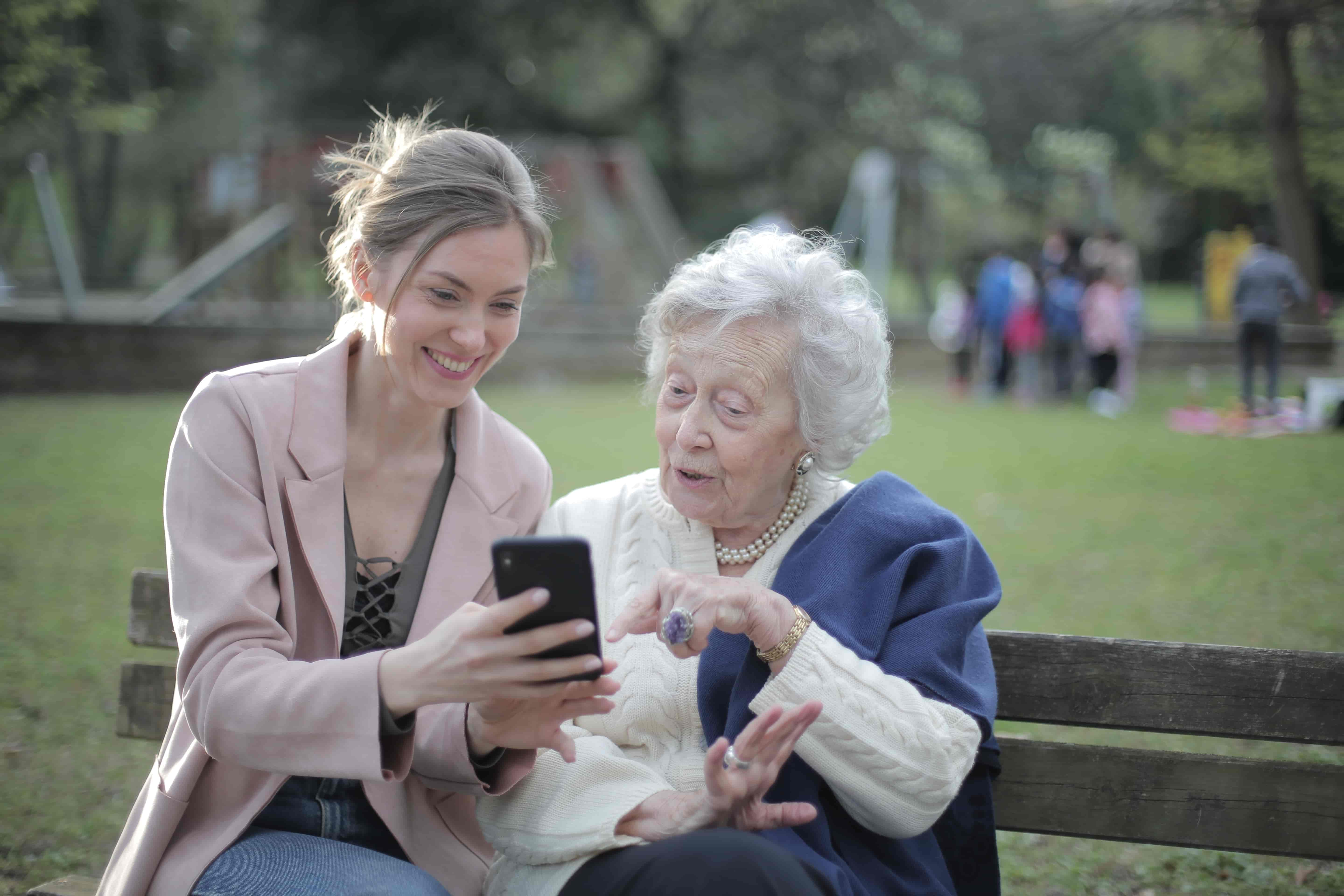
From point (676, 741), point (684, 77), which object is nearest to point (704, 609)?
point (676, 741)

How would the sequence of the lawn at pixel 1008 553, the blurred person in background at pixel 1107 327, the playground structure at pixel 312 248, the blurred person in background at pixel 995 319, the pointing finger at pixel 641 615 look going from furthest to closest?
the blurred person in background at pixel 995 319 → the blurred person in background at pixel 1107 327 → the playground structure at pixel 312 248 → the lawn at pixel 1008 553 → the pointing finger at pixel 641 615

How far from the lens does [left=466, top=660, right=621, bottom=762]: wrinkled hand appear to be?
219 centimetres

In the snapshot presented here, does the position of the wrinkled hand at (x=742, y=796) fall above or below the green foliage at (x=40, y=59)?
below

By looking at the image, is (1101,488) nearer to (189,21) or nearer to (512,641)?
(512,641)

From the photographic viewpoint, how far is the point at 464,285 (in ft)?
8.42

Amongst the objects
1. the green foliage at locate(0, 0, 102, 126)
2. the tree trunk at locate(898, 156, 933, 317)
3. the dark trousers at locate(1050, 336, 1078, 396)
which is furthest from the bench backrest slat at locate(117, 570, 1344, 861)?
the tree trunk at locate(898, 156, 933, 317)

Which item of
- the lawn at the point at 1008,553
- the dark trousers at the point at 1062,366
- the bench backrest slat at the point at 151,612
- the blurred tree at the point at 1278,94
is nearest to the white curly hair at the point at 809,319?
the bench backrest slat at the point at 151,612

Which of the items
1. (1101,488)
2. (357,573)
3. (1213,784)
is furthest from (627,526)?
(1101,488)

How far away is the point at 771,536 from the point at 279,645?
1129mm

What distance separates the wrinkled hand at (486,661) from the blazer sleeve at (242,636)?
0.33 feet

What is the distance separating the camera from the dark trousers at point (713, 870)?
2072mm

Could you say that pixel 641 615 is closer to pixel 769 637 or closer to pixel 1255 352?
pixel 769 637

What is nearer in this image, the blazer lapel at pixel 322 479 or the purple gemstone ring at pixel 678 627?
the purple gemstone ring at pixel 678 627

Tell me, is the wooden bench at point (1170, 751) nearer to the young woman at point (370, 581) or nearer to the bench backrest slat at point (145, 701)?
the bench backrest slat at point (145, 701)
